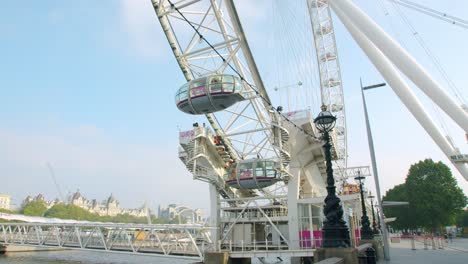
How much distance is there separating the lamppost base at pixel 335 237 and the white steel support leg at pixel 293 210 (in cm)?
2423

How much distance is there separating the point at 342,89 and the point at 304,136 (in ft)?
77.1

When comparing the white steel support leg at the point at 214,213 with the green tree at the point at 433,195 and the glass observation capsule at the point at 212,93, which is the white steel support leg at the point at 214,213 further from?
the green tree at the point at 433,195

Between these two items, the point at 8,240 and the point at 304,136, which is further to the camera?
the point at 8,240

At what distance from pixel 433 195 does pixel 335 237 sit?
179ft

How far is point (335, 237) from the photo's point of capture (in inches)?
386

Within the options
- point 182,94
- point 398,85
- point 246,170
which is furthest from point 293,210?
point 182,94

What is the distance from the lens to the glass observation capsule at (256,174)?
32469 millimetres

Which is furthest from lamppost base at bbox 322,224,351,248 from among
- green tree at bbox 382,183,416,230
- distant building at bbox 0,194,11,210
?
distant building at bbox 0,194,11,210

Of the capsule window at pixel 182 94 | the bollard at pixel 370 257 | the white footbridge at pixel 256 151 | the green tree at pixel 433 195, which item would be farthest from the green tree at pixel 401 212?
the bollard at pixel 370 257

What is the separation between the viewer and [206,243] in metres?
37.9

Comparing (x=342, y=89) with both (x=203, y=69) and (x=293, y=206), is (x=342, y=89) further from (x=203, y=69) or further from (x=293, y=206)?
(x=203, y=69)

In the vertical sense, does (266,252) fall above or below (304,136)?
below

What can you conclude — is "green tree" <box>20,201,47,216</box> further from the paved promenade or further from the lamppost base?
the lamppost base

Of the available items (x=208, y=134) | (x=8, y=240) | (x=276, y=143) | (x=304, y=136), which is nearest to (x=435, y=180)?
(x=304, y=136)
